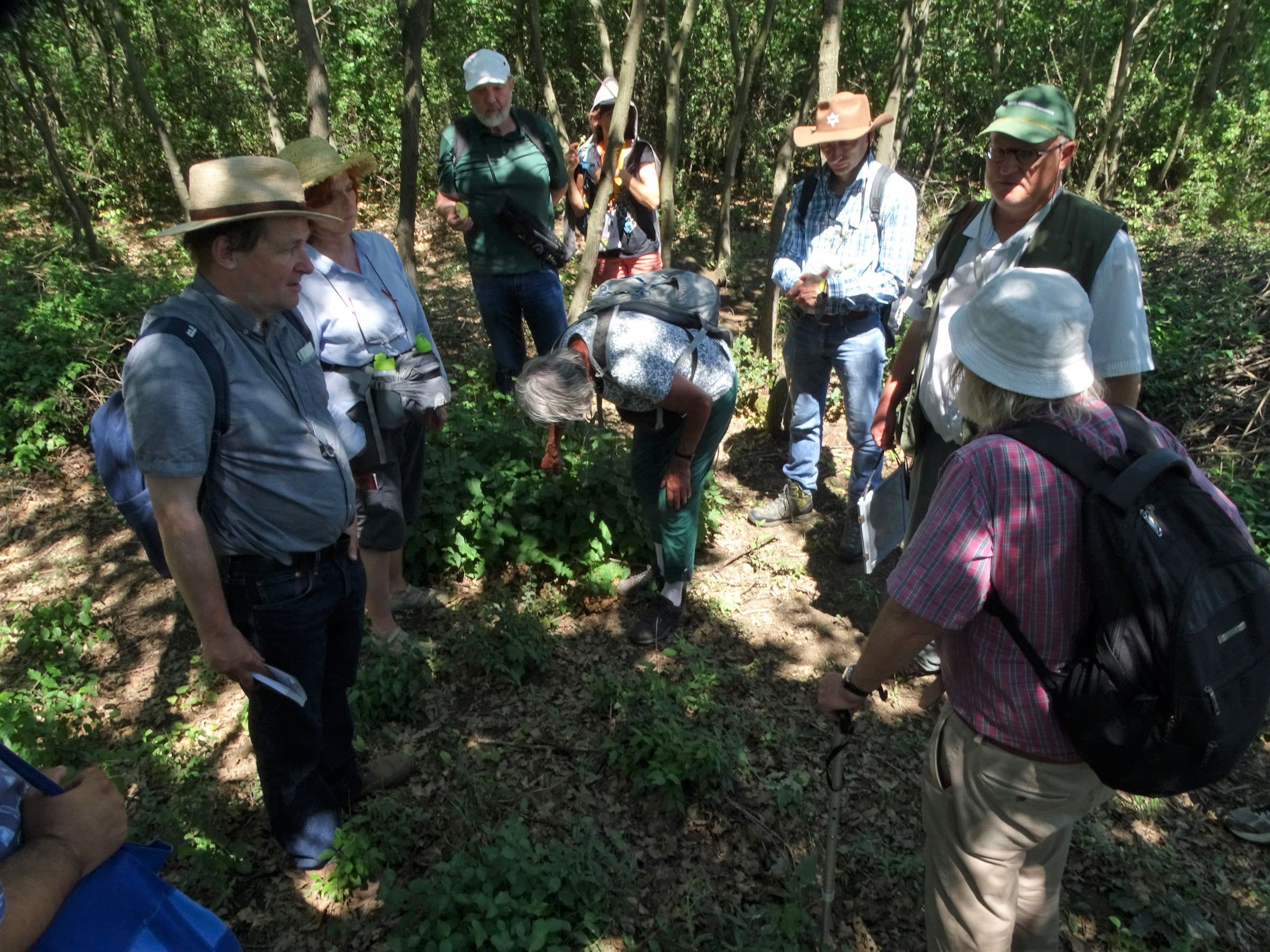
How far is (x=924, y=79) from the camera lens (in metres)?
14.3

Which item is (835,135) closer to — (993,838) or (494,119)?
(494,119)

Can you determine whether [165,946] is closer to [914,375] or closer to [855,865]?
[855,865]

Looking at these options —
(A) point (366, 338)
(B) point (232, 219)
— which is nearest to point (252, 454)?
(B) point (232, 219)

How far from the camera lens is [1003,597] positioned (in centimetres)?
173

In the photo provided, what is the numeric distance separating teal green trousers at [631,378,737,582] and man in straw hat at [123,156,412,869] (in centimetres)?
145

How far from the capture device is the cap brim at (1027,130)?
2688 mm

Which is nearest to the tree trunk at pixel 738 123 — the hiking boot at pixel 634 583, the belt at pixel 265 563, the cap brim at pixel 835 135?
the cap brim at pixel 835 135

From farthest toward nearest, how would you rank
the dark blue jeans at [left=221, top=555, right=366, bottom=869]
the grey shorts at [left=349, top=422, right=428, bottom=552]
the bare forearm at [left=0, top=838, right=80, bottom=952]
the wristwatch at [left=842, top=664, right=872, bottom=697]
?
the grey shorts at [left=349, top=422, right=428, bottom=552], the dark blue jeans at [left=221, top=555, right=366, bottom=869], the wristwatch at [left=842, top=664, right=872, bottom=697], the bare forearm at [left=0, top=838, right=80, bottom=952]

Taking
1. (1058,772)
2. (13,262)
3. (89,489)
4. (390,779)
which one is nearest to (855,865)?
(1058,772)

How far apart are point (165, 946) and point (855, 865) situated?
7.30 ft

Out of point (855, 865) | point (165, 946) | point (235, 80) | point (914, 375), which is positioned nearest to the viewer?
point (165, 946)

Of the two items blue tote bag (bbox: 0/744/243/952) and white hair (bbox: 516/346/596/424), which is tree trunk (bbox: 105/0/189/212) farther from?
blue tote bag (bbox: 0/744/243/952)

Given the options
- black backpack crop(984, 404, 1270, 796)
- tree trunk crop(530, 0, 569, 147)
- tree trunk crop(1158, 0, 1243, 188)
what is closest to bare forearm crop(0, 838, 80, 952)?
black backpack crop(984, 404, 1270, 796)

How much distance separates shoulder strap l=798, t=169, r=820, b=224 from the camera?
4145mm
